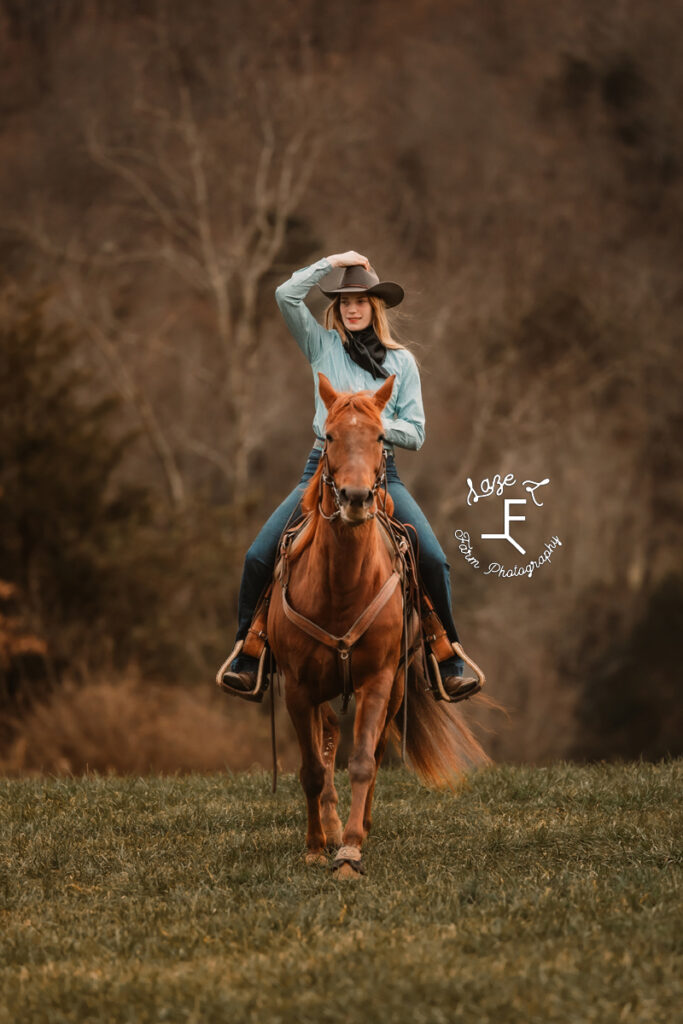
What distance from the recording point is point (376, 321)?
7.74 meters

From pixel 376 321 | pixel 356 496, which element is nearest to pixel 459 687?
pixel 376 321

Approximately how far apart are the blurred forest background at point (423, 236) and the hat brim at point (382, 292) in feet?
62.0

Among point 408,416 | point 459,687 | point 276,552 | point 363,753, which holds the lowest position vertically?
point 363,753

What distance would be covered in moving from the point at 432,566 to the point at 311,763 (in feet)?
4.66

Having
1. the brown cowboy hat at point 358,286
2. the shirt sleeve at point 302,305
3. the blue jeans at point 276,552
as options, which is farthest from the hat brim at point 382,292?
the blue jeans at point 276,552

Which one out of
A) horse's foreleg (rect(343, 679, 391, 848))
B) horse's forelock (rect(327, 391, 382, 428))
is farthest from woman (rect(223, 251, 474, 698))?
horse's forelock (rect(327, 391, 382, 428))

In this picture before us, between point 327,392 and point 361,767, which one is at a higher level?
point 327,392

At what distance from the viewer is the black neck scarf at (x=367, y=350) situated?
25.1 ft

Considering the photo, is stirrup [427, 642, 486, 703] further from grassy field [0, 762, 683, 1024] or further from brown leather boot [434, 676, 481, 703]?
grassy field [0, 762, 683, 1024]

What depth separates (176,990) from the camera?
459 cm

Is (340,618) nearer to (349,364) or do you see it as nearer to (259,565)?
(259,565)

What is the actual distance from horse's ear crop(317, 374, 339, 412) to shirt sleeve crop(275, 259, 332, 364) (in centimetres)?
101

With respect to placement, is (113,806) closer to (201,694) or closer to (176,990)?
(176,990)

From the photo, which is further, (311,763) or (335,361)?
(335,361)
